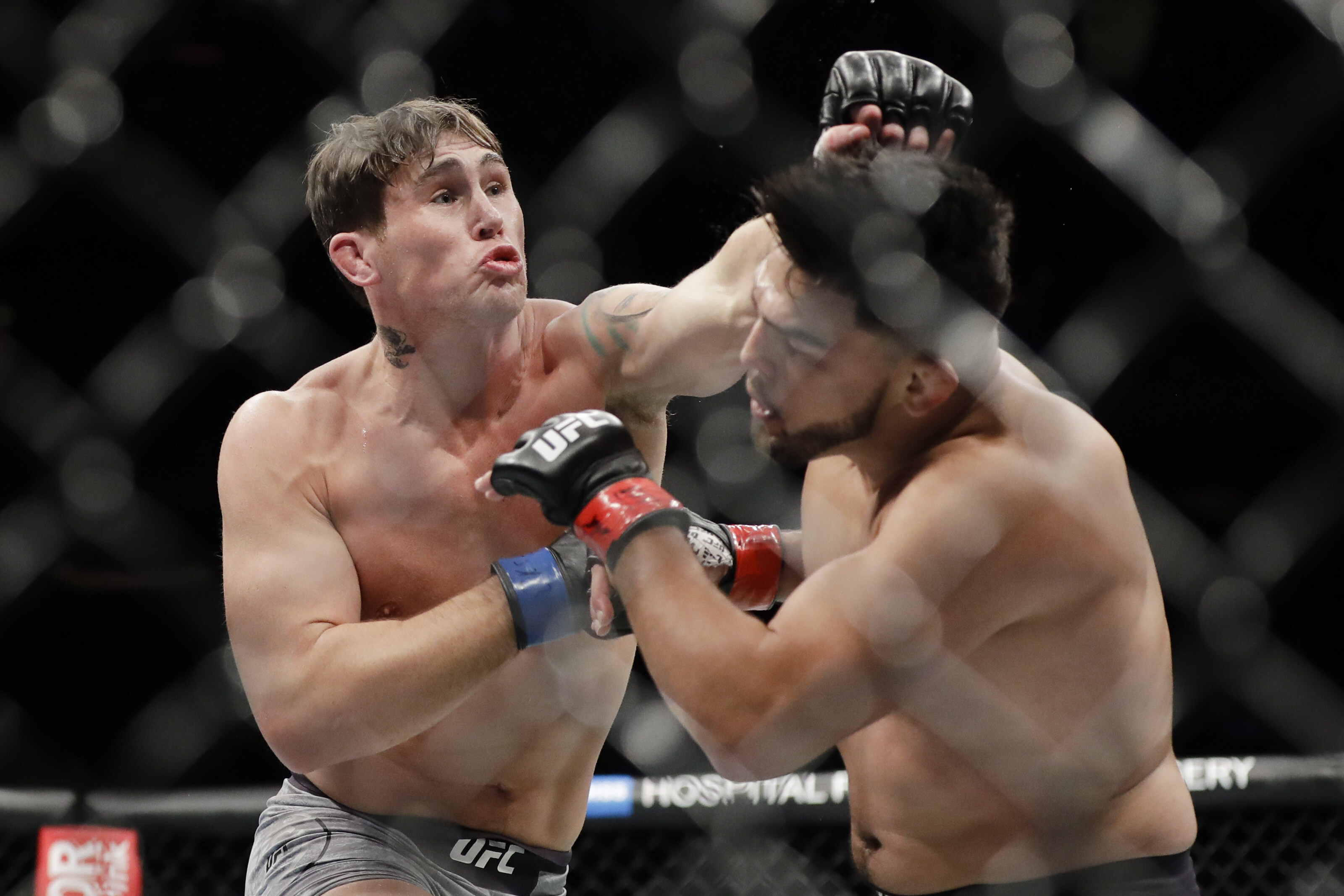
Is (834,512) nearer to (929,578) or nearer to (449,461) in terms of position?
(929,578)

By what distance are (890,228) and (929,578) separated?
13.7 inches

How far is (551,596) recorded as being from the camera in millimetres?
1584

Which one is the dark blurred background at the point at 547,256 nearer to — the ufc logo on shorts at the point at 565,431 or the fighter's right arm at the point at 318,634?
the fighter's right arm at the point at 318,634

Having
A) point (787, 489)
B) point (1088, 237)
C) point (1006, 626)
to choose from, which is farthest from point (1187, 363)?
point (1006, 626)

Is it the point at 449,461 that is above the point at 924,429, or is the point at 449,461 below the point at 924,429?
below

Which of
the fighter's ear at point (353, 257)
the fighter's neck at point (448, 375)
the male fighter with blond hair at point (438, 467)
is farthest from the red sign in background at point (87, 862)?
the fighter's ear at point (353, 257)

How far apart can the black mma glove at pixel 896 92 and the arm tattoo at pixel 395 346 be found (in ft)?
2.17

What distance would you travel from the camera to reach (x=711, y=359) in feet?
5.90

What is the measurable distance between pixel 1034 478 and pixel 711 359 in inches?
23.1

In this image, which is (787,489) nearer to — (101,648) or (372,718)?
(101,648)

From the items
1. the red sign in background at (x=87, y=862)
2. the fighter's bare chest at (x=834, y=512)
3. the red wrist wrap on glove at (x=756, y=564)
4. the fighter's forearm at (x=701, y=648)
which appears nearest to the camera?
the fighter's forearm at (x=701, y=648)

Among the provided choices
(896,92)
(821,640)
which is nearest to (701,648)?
(821,640)

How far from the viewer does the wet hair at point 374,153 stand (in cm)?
181

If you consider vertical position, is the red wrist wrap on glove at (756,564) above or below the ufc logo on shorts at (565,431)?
below
